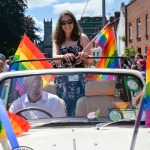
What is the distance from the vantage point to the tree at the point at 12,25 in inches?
1818

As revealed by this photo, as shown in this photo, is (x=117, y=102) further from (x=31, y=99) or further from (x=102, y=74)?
(x=31, y=99)

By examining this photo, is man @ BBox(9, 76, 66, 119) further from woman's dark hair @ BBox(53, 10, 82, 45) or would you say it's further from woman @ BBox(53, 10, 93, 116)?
woman's dark hair @ BBox(53, 10, 82, 45)

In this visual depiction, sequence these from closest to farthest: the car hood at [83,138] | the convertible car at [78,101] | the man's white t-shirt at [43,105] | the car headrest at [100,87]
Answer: the car hood at [83,138] → the convertible car at [78,101] → the man's white t-shirt at [43,105] → the car headrest at [100,87]

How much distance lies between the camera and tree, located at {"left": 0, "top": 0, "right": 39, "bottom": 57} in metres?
46.2

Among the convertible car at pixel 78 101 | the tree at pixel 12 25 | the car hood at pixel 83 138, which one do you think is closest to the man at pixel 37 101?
the convertible car at pixel 78 101

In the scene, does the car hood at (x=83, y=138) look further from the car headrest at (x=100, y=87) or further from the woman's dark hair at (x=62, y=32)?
the woman's dark hair at (x=62, y=32)

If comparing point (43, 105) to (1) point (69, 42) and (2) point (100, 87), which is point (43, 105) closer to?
(2) point (100, 87)

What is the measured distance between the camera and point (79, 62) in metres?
5.19

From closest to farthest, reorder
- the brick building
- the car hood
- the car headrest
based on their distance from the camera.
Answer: the car hood < the car headrest < the brick building

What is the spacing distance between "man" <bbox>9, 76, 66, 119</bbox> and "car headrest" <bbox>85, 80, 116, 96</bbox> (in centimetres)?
34

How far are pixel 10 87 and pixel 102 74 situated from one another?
913mm

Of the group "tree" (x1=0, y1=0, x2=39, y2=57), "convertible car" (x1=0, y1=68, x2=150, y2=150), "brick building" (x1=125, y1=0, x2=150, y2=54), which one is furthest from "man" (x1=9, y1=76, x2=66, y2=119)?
"tree" (x1=0, y1=0, x2=39, y2=57)

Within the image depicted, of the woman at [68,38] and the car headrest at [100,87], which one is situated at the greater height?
the woman at [68,38]

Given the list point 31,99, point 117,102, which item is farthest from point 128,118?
point 31,99
